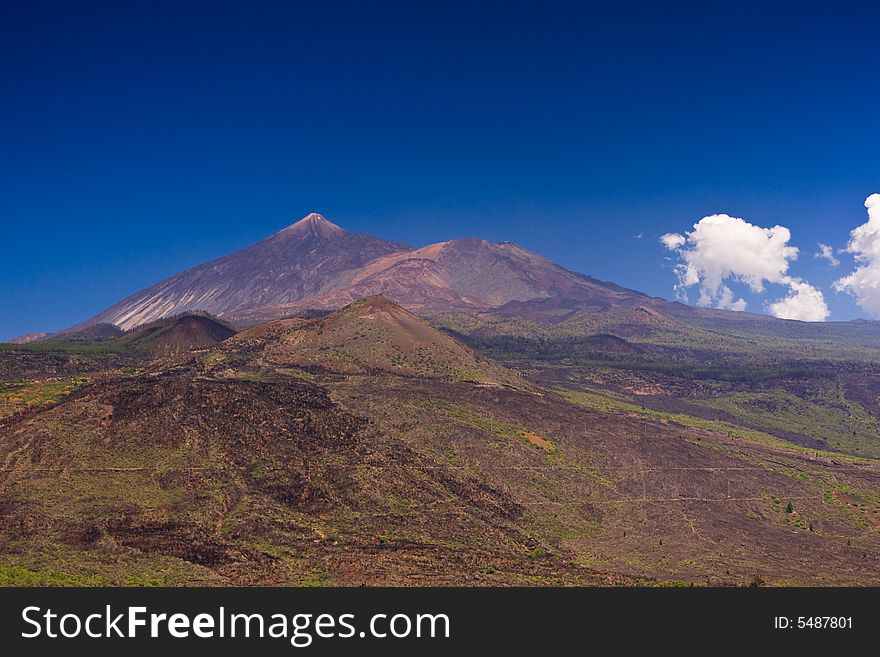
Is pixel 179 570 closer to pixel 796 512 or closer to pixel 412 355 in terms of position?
pixel 796 512

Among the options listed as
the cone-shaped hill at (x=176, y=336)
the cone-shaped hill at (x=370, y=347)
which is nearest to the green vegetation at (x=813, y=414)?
the cone-shaped hill at (x=370, y=347)

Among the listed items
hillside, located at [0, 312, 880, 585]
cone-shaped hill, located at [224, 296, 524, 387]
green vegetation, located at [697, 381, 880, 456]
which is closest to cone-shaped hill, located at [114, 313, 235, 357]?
cone-shaped hill, located at [224, 296, 524, 387]

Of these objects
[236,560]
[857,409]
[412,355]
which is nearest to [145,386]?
[236,560]

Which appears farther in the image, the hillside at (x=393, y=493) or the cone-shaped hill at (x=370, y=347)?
the cone-shaped hill at (x=370, y=347)

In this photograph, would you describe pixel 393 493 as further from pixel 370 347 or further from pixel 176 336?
pixel 176 336

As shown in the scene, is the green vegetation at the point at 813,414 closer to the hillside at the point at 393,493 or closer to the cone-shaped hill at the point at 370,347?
the hillside at the point at 393,493

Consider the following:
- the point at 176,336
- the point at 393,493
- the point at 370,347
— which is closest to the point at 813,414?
the point at 370,347

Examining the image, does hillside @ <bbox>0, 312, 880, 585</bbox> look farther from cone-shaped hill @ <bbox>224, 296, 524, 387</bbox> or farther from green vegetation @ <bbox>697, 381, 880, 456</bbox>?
green vegetation @ <bbox>697, 381, 880, 456</bbox>

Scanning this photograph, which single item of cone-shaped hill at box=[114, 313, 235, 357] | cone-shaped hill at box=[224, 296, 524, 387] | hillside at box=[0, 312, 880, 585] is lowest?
hillside at box=[0, 312, 880, 585]
